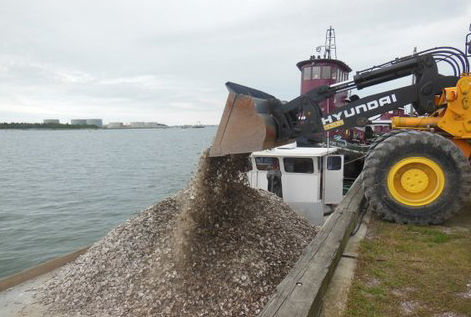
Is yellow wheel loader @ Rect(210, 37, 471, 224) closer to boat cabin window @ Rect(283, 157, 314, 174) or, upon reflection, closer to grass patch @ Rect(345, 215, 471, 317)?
grass patch @ Rect(345, 215, 471, 317)

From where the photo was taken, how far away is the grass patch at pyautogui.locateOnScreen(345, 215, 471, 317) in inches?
116

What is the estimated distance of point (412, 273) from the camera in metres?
3.56

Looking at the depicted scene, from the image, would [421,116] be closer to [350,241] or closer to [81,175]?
[350,241]

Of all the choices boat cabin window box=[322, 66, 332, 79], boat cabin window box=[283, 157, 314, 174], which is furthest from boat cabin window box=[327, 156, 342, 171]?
boat cabin window box=[322, 66, 332, 79]

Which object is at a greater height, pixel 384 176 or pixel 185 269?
pixel 384 176

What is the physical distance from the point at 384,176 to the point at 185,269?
3042mm

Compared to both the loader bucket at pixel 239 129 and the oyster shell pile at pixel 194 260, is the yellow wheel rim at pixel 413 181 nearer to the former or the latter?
the oyster shell pile at pixel 194 260

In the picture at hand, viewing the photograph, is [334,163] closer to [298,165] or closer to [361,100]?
[298,165]

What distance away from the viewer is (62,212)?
627 inches

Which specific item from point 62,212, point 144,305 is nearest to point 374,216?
point 144,305

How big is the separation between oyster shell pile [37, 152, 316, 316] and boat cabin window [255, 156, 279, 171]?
10.1 feet

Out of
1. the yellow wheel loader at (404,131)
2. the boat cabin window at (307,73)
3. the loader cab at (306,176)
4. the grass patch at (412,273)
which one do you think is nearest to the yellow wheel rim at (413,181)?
the yellow wheel loader at (404,131)

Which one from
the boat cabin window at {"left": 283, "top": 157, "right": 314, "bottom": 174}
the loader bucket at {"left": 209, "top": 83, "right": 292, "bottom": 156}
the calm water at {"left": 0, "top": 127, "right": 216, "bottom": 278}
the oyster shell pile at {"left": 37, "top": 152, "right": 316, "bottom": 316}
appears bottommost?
the calm water at {"left": 0, "top": 127, "right": 216, "bottom": 278}

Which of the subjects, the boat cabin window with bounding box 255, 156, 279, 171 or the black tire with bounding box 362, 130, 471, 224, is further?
the boat cabin window with bounding box 255, 156, 279, 171
